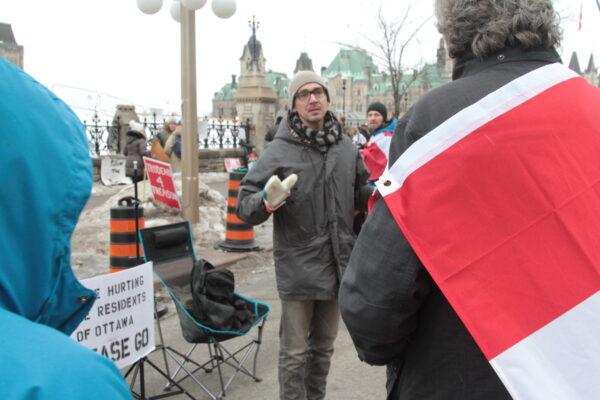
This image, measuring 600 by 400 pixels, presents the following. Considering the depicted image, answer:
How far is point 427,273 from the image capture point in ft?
5.85

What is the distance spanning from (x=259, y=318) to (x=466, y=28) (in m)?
3.09

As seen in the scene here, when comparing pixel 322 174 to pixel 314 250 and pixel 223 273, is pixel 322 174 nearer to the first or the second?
pixel 314 250

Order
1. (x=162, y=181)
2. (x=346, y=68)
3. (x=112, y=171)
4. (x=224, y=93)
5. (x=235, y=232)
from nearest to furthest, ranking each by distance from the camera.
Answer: (x=235, y=232) → (x=162, y=181) → (x=112, y=171) → (x=346, y=68) → (x=224, y=93)

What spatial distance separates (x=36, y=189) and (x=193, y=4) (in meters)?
8.90

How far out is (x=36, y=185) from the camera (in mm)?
927

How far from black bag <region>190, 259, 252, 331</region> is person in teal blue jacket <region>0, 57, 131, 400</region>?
3195mm

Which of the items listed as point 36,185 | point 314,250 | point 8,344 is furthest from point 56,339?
point 314,250

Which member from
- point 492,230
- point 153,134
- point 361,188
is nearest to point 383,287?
point 492,230

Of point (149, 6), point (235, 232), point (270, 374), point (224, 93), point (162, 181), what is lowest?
point (270, 374)

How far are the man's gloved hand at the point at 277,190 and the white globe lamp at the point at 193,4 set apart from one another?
6630 mm

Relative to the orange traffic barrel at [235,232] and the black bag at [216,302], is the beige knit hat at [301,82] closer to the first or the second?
the black bag at [216,302]

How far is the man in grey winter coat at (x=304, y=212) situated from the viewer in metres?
3.57

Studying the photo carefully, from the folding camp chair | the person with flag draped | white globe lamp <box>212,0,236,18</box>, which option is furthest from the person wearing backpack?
the person with flag draped

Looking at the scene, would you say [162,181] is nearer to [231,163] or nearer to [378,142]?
[378,142]
